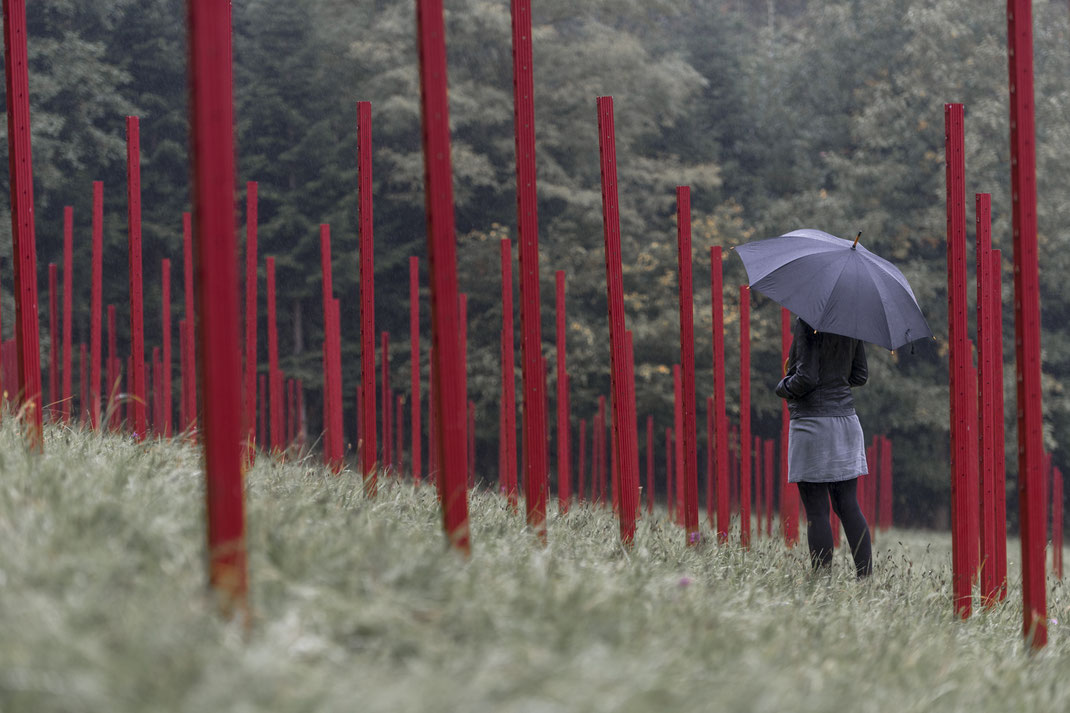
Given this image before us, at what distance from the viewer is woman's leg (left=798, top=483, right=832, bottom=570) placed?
5.04m

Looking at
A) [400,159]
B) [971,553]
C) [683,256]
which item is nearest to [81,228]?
[400,159]

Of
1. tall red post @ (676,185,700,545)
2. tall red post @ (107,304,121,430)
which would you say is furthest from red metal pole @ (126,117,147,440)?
tall red post @ (676,185,700,545)

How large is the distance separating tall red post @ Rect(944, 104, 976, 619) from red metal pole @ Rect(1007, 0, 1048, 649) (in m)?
0.56

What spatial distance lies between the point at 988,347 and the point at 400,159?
53.7 ft

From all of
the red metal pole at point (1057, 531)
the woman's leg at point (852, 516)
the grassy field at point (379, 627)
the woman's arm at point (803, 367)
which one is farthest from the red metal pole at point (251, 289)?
the red metal pole at point (1057, 531)

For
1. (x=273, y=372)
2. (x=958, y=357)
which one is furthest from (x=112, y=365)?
(x=958, y=357)

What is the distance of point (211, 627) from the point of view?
223 cm

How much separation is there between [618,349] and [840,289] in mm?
1066

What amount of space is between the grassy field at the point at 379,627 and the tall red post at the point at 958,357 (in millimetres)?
805

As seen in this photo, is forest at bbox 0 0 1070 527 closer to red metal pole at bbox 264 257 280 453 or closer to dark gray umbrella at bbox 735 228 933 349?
red metal pole at bbox 264 257 280 453

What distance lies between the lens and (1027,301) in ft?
13.6

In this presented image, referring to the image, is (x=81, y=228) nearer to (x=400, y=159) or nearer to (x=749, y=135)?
(x=400, y=159)

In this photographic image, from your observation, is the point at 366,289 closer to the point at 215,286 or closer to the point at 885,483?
the point at 215,286

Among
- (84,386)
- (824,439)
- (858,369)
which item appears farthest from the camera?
(84,386)
